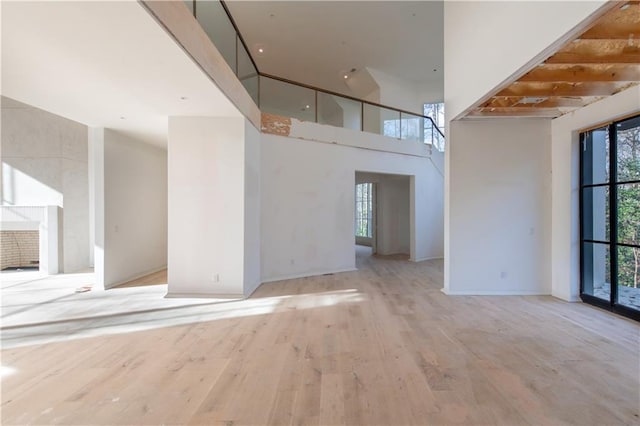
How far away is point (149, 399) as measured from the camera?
2113 mm

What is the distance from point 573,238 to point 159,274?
7902 millimetres

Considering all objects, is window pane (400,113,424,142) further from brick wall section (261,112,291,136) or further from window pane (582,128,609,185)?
window pane (582,128,609,185)

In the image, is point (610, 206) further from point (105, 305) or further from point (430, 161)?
point (105, 305)

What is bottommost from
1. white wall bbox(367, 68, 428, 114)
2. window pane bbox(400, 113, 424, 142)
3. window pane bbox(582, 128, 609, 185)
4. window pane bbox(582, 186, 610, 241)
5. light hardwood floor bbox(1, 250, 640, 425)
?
light hardwood floor bbox(1, 250, 640, 425)

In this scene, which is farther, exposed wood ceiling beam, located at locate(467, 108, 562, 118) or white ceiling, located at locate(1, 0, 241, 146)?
exposed wood ceiling beam, located at locate(467, 108, 562, 118)

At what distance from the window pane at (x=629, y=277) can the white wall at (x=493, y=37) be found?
9.74 ft

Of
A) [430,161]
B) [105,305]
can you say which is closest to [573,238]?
[430,161]

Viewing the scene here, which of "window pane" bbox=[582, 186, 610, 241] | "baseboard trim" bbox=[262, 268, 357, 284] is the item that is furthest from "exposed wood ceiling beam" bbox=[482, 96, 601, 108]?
"baseboard trim" bbox=[262, 268, 357, 284]

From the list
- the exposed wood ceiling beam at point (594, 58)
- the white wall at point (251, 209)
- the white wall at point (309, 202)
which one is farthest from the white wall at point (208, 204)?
the exposed wood ceiling beam at point (594, 58)

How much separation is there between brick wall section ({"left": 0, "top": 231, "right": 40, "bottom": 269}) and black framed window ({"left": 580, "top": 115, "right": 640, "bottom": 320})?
11494 millimetres

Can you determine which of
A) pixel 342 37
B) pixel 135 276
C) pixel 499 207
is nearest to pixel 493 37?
pixel 499 207

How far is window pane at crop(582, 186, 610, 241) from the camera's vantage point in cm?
426

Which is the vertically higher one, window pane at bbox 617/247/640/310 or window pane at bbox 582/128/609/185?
window pane at bbox 582/128/609/185

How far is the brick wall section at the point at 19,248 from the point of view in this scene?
22.6 feet
